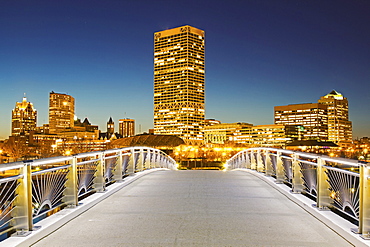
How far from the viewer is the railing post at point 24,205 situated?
15.7 feet

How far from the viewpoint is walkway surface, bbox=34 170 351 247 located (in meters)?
4.74

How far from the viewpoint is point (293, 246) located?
4.52 meters

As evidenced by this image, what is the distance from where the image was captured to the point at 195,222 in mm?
5656

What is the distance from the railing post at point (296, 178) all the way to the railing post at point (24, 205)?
214 inches

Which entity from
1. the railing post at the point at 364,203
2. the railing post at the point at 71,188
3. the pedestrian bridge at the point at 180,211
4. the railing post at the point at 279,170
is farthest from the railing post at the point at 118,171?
the railing post at the point at 364,203

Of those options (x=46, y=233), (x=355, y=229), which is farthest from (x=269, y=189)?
(x=46, y=233)

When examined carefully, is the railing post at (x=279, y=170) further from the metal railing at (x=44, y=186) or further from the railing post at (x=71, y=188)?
the railing post at (x=71, y=188)

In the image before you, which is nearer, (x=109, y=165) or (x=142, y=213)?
(x=142, y=213)

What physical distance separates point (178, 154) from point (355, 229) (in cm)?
12172

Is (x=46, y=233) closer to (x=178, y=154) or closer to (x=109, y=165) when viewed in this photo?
(x=109, y=165)

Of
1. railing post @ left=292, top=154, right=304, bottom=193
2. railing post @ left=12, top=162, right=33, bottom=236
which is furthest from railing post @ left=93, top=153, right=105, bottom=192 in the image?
railing post @ left=292, top=154, right=304, bottom=193

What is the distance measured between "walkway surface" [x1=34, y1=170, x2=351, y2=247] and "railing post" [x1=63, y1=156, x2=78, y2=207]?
395 mm

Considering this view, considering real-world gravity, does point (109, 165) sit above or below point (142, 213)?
above

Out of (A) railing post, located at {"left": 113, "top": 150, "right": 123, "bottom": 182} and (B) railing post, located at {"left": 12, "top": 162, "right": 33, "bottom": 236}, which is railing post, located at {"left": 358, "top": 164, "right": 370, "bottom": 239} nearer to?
(B) railing post, located at {"left": 12, "top": 162, "right": 33, "bottom": 236}
